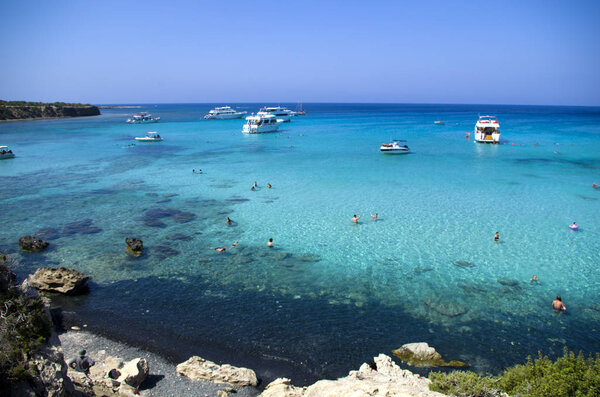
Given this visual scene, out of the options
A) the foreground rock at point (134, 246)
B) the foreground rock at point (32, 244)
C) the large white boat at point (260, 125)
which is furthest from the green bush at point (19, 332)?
the large white boat at point (260, 125)

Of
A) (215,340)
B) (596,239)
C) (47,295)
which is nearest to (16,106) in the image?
(47,295)

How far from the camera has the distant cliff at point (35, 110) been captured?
105 meters

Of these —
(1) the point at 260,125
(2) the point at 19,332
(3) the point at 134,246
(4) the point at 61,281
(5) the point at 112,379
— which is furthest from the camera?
(1) the point at 260,125

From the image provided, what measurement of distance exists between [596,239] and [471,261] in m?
8.61

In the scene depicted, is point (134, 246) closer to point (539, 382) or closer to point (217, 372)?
point (217, 372)

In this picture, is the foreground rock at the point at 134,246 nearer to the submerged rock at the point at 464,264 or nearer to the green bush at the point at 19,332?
the green bush at the point at 19,332

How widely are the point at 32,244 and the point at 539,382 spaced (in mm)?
22762

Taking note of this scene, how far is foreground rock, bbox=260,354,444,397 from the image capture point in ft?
24.4

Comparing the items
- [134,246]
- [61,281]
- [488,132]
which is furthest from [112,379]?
[488,132]

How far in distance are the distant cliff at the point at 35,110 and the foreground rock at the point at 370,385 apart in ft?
418

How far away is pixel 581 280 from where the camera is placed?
649 inches

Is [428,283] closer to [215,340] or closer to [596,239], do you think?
[215,340]

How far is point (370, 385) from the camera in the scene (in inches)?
312

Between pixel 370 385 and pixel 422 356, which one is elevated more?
pixel 370 385
